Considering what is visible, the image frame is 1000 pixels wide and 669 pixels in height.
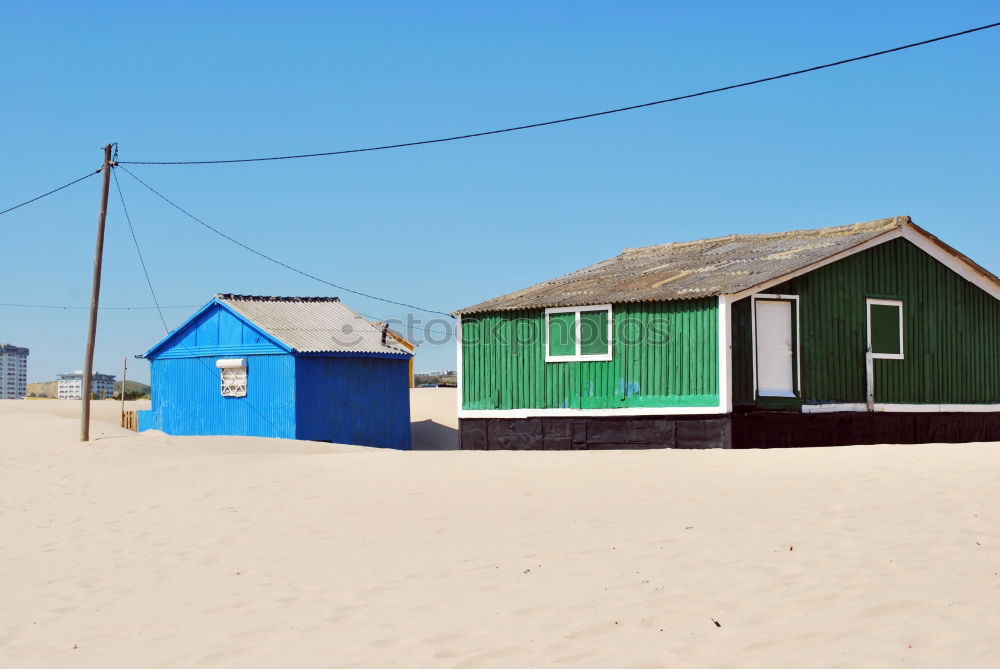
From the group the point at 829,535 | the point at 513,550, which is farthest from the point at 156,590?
the point at 829,535

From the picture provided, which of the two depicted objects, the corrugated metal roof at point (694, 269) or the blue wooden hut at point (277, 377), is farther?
the blue wooden hut at point (277, 377)

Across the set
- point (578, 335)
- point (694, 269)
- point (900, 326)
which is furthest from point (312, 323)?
point (900, 326)

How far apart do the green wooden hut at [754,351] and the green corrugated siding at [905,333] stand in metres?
0.03

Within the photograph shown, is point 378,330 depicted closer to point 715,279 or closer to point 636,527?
point 715,279

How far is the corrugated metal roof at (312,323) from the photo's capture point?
28969 millimetres

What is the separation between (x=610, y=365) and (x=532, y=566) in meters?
12.2

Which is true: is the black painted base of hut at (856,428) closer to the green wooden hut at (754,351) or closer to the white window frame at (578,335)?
the green wooden hut at (754,351)

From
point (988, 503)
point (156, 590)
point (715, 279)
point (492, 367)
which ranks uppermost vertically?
point (715, 279)

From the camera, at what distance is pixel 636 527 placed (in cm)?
1052

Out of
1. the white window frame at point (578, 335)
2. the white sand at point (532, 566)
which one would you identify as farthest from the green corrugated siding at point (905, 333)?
the white sand at point (532, 566)

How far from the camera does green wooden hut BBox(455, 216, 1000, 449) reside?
19750mm

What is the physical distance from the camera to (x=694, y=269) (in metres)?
22.4

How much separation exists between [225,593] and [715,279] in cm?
1364

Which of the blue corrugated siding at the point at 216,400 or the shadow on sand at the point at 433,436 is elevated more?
the blue corrugated siding at the point at 216,400
